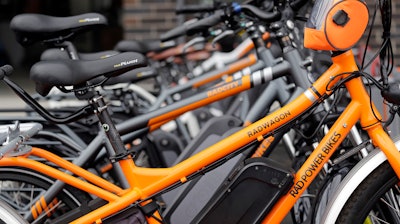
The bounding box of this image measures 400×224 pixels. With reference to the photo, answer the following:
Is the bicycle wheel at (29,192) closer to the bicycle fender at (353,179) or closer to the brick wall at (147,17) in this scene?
the bicycle fender at (353,179)

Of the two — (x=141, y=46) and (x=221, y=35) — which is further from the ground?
(x=141, y=46)

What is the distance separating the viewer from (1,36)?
9.24 m

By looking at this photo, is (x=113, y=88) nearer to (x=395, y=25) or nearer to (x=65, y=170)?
(x=65, y=170)

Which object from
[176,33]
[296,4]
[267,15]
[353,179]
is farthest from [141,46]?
[353,179]

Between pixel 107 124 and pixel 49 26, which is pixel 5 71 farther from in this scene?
pixel 49 26

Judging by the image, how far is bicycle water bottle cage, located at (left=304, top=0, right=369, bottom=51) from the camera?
8.66 ft

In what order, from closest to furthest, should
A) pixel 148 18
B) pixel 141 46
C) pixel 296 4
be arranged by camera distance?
pixel 296 4 → pixel 141 46 → pixel 148 18

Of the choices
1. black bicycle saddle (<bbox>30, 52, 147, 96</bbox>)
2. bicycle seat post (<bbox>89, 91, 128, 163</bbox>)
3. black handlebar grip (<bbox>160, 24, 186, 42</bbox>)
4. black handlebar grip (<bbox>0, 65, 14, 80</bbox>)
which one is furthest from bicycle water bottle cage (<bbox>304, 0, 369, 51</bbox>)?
black handlebar grip (<bbox>160, 24, 186, 42</bbox>)

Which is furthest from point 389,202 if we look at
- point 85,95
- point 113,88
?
point 113,88

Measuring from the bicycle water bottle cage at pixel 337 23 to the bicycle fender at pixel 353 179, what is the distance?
43cm

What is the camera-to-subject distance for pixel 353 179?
2676mm

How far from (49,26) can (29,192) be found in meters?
0.81

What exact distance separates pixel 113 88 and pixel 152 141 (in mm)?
443

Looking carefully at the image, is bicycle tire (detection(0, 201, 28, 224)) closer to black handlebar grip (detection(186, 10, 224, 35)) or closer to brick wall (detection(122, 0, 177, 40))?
black handlebar grip (detection(186, 10, 224, 35))
